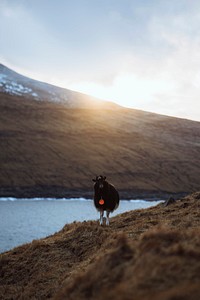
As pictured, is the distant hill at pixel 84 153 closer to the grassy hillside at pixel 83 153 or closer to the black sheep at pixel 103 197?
the grassy hillside at pixel 83 153

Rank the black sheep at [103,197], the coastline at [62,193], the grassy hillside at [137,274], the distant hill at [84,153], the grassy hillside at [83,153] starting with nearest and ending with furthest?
the grassy hillside at [137,274] → the black sheep at [103,197] → the coastline at [62,193] → the distant hill at [84,153] → the grassy hillside at [83,153]

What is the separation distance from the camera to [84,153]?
142 m

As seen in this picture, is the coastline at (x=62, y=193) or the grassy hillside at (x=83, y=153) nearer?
the coastline at (x=62, y=193)

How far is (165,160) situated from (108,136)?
27.5 meters

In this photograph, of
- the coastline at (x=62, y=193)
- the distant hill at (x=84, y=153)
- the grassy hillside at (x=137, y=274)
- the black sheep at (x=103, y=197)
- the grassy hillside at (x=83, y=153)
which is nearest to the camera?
the grassy hillside at (x=137, y=274)

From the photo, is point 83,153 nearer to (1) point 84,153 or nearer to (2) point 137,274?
(1) point 84,153

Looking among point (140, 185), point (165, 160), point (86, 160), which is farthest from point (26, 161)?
point (165, 160)

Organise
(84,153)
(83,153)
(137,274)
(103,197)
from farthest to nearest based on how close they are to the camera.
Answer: (84,153)
(83,153)
(103,197)
(137,274)

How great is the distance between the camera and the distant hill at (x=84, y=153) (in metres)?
117

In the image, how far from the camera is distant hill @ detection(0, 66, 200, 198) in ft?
384

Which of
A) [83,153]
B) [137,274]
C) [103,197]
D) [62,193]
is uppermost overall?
[137,274]

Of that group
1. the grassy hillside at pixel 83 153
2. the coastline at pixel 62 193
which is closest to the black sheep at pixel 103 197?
the coastline at pixel 62 193

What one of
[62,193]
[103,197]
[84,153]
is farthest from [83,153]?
[103,197]

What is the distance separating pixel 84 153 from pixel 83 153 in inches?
17.8
